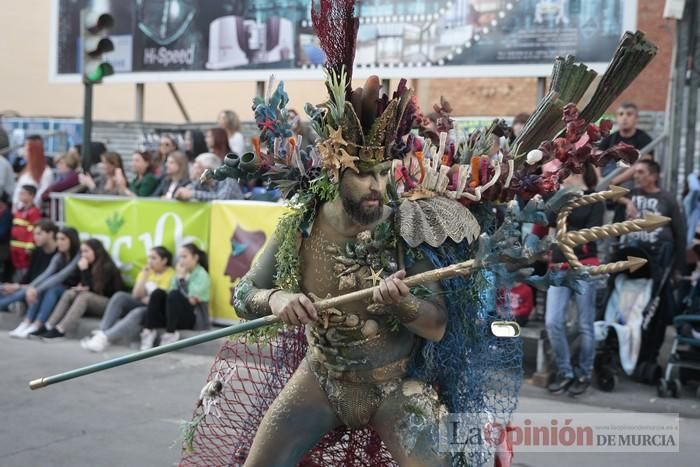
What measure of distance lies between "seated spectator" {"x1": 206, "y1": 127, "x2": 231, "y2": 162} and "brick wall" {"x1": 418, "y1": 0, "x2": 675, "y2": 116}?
630cm

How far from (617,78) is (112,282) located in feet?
23.3

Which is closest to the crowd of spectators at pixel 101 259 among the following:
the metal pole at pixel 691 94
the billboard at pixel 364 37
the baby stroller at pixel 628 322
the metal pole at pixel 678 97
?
the billboard at pixel 364 37

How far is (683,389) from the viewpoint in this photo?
762 centimetres

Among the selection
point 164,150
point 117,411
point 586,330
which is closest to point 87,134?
point 164,150

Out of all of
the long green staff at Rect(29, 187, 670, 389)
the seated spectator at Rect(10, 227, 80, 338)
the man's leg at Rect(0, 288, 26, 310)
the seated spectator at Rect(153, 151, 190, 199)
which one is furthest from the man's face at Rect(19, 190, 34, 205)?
the long green staff at Rect(29, 187, 670, 389)

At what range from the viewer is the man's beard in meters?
3.47

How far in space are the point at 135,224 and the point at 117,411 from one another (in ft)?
10.5

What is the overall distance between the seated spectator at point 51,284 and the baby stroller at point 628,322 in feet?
18.0

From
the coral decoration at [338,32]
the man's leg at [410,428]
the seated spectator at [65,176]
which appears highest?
the coral decoration at [338,32]

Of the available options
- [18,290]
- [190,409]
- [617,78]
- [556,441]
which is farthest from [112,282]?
[617,78]

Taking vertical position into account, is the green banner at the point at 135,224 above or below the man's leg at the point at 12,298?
above

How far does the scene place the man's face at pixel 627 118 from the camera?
8.90m

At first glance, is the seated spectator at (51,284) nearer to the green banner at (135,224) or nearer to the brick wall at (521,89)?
the green banner at (135,224)

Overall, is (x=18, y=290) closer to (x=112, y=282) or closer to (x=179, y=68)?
(x=112, y=282)
